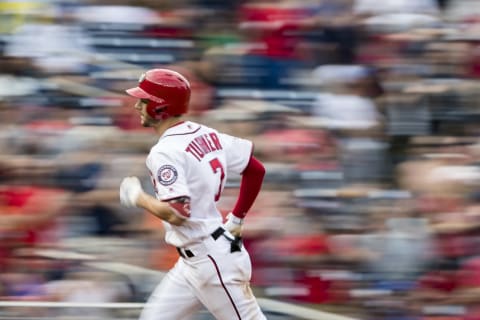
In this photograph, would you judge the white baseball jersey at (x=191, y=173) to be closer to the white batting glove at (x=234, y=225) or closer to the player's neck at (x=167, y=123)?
the player's neck at (x=167, y=123)

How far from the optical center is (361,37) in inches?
294

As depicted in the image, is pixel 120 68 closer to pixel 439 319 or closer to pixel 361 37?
pixel 361 37

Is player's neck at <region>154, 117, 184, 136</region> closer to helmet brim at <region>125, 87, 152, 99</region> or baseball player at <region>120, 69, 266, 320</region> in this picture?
baseball player at <region>120, 69, 266, 320</region>

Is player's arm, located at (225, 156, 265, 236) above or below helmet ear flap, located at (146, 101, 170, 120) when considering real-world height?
below

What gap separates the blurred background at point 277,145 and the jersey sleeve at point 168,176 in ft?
5.58

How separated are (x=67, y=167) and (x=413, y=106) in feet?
7.75

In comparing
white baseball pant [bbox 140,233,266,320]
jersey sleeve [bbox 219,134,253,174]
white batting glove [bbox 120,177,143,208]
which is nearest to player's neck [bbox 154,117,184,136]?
jersey sleeve [bbox 219,134,253,174]

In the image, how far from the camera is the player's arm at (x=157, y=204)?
4488 millimetres

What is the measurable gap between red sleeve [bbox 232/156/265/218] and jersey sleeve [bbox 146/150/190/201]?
560 mm

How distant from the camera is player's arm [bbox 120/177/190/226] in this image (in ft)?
14.7

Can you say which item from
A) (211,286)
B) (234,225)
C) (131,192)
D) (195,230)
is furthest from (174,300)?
(131,192)

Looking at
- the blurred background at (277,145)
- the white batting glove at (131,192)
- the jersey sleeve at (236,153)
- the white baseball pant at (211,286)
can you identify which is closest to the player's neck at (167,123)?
the jersey sleeve at (236,153)

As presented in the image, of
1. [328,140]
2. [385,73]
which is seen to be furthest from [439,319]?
[385,73]

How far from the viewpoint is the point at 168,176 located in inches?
179
